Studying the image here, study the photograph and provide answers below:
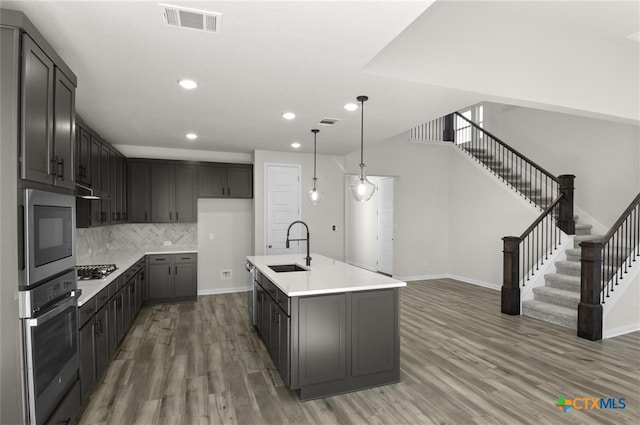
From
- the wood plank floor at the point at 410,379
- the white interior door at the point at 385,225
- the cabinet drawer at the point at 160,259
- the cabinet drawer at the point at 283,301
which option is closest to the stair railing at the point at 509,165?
the white interior door at the point at 385,225

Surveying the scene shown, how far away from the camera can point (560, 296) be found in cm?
490

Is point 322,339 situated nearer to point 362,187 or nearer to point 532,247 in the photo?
point 362,187

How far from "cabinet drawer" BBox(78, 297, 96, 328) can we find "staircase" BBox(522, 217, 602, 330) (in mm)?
5437

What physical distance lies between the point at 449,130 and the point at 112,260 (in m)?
7.71

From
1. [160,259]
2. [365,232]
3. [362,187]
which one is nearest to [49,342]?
[362,187]

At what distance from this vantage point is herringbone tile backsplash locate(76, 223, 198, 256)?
5.92 meters

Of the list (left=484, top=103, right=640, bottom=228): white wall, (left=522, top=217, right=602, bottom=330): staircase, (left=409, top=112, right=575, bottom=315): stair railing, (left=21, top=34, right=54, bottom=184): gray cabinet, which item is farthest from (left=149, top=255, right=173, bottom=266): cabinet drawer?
(left=484, top=103, right=640, bottom=228): white wall

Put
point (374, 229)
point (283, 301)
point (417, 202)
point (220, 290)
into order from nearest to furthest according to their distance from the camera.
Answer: point (283, 301)
point (220, 290)
point (417, 202)
point (374, 229)

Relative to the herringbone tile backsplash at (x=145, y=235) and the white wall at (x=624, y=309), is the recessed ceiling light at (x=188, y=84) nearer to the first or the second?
the herringbone tile backsplash at (x=145, y=235)

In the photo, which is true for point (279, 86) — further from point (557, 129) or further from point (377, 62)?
point (557, 129)

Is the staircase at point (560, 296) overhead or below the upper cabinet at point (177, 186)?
below

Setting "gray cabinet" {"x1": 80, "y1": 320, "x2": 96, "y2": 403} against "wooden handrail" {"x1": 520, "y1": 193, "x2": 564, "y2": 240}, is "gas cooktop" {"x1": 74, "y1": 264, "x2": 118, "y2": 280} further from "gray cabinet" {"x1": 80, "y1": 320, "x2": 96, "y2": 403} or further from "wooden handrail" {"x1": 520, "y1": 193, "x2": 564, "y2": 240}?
"wooden handrail" {"x1": 520, "y1": 193, "x2": 564, "y2": 240}

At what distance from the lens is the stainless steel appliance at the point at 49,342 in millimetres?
1753

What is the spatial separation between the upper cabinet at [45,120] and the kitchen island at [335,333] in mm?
1774
